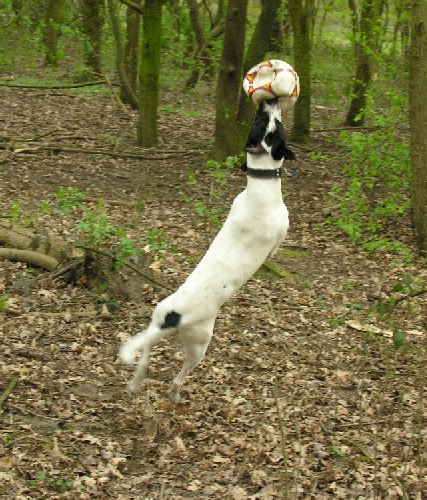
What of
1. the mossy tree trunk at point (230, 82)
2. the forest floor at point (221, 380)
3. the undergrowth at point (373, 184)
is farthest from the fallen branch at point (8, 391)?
the mossy tree trunk at point (230, 82)

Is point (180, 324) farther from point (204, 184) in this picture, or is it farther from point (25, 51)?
point (25, 51)

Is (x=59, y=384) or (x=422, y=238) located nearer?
(x=59, y=384)

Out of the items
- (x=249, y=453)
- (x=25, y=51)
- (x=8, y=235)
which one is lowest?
(x=249, y=453)

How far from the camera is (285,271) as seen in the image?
28.7ft

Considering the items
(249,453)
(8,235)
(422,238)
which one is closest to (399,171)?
(422,238)

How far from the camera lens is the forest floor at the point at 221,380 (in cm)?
477

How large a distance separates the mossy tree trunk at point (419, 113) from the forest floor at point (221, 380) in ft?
2.20

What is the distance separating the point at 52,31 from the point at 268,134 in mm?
18382

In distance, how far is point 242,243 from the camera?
433cm

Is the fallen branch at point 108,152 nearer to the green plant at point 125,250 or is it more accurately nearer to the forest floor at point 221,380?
the forest floor at point 221,380

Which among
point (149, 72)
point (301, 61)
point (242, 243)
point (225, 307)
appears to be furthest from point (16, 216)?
point (301, 61)

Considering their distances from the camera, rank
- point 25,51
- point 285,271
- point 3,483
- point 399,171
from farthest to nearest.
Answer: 1. point 25,51
2. point 399,171
3. point 285,271
4. point 3,483

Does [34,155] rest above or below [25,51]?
below

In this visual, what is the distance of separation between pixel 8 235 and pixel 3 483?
166 inches
